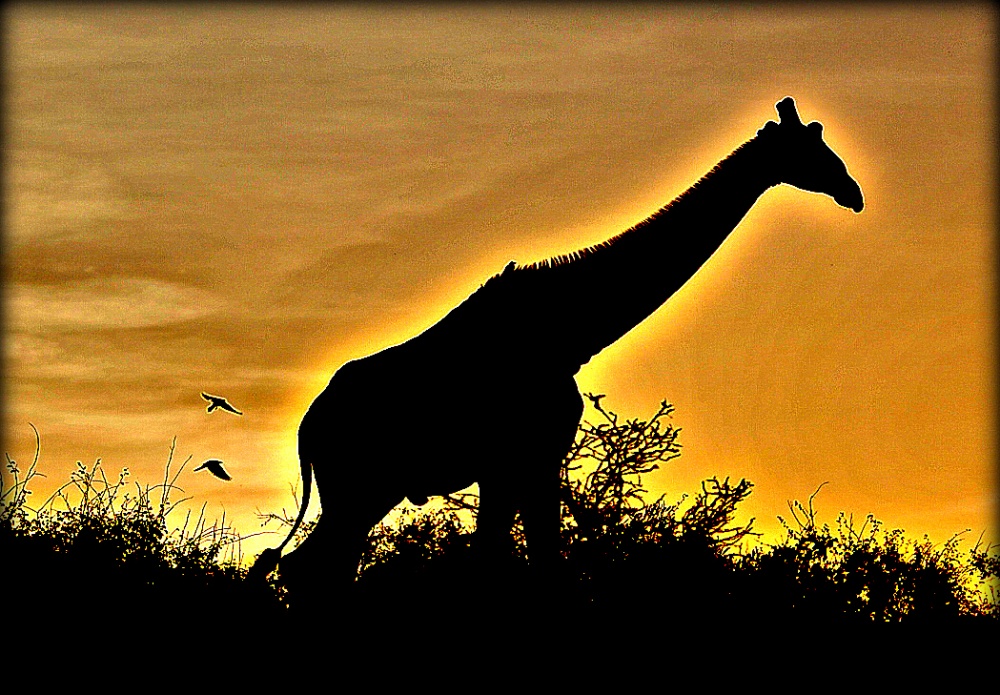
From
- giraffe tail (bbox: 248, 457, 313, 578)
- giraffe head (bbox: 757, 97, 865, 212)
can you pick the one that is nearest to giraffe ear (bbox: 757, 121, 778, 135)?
giraffe head (bbox: 757, 97, 865, 212)

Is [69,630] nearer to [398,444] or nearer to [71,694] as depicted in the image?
[71,694]

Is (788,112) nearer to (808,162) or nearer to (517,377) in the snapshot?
(808,162)

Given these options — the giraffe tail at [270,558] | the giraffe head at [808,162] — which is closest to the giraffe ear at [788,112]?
the giraffe head at [808,162]

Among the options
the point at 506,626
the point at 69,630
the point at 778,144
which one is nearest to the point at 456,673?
the point at 506,626

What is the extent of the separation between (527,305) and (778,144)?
3007mm

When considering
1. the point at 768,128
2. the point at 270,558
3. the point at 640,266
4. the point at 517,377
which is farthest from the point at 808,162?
the point at 270,558

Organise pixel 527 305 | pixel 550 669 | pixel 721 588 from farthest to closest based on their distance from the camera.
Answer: pixel 721 588 → pixel 527 305 → pixel 550 669

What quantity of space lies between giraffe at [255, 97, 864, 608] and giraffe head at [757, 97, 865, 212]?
0.01 meters

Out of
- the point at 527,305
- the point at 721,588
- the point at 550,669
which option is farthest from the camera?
the point at 721,588

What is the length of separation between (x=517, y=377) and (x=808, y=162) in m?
3.65

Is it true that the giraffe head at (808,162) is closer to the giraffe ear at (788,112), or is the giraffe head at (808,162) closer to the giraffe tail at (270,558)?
the giraffe ear at (788,112)

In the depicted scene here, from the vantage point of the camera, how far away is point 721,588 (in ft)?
46.7

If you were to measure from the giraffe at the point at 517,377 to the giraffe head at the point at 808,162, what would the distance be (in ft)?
0.04

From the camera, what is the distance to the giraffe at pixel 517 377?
1249 cm
